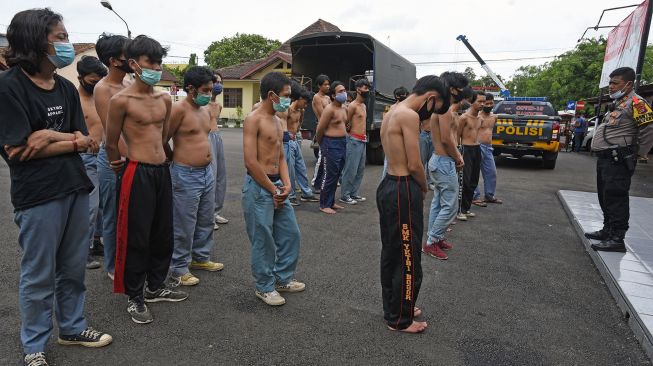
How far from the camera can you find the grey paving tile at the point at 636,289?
3.50 meters

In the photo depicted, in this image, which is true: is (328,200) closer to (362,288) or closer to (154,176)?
(362,288)

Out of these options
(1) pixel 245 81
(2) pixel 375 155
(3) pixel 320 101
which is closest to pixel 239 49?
(1) pixel 245 81

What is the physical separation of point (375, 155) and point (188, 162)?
832 centimetres

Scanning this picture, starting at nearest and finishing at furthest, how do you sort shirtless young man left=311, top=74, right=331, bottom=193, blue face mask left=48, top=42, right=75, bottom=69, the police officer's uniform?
blue face mask left=48, top=42, right=75, bottom=69 → the police officer's uniform → shirtless young man left=311, top=74, right=331, bottom=193

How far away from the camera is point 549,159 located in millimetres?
11656

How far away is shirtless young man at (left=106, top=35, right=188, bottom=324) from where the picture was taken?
112 inches

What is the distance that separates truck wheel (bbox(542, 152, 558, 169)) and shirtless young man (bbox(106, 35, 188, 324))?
1088cm

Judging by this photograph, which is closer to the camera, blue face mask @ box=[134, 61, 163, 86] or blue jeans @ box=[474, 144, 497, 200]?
blue face mask @ box=[134, 61, 163, 86]

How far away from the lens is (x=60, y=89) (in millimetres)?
2445

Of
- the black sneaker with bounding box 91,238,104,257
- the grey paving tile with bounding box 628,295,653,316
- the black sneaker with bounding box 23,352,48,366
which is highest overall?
the grey paving tile with bounding box 628,295,653,316

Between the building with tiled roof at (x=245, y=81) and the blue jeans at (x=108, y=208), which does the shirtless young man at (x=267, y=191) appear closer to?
the blue jeans at (x=108, y=208)

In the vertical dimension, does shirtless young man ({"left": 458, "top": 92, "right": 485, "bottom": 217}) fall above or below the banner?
below

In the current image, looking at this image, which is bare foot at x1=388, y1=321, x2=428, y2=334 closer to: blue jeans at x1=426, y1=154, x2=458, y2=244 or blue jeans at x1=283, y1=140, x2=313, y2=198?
blue jeans at x1=426, y1=154, x2=458, y2=244

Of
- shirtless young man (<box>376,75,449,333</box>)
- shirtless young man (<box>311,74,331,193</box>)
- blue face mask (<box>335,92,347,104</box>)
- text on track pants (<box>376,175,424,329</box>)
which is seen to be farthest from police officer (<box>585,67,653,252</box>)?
shirtless young man (<box>311,74,331,193</box>)
